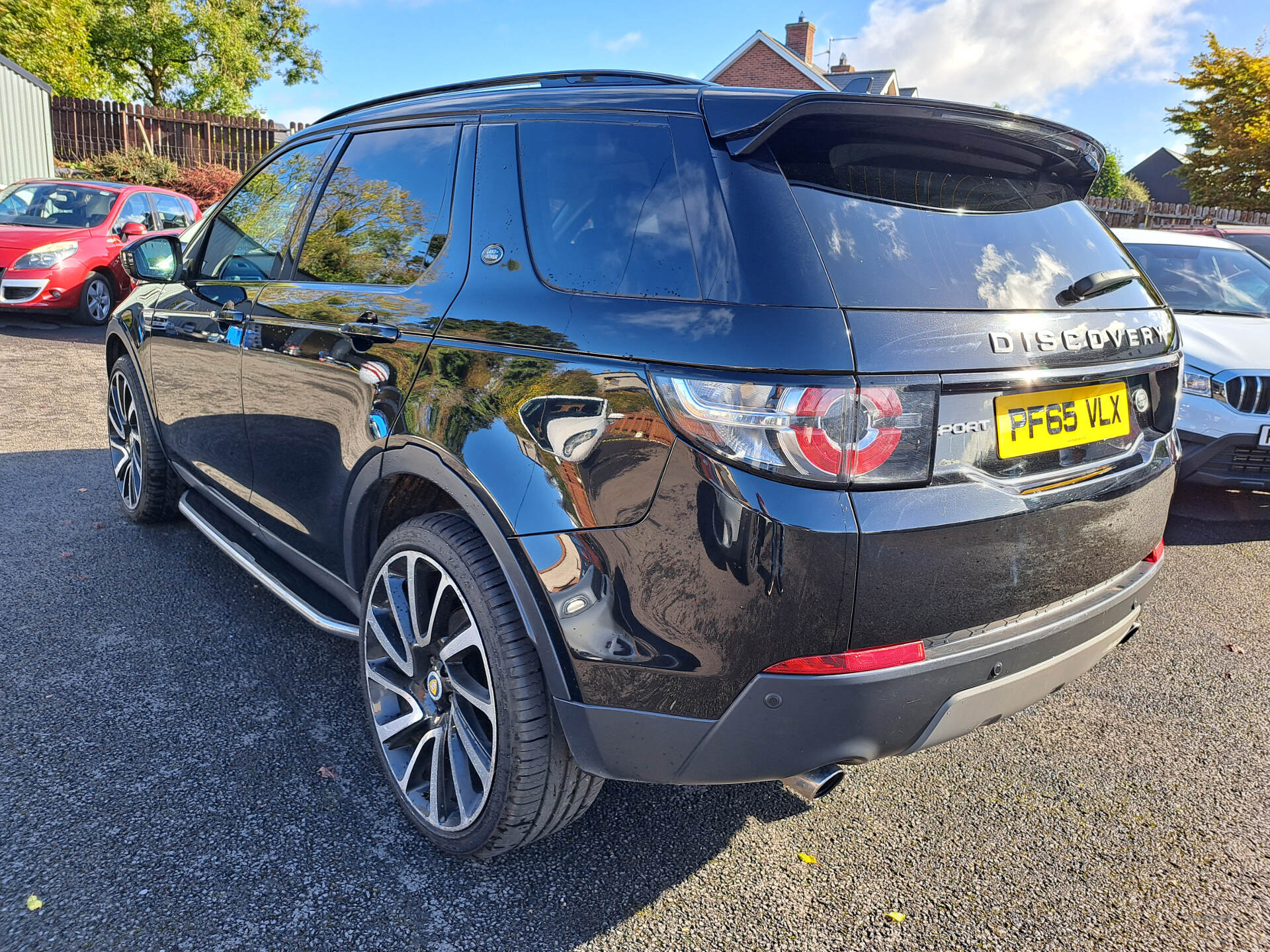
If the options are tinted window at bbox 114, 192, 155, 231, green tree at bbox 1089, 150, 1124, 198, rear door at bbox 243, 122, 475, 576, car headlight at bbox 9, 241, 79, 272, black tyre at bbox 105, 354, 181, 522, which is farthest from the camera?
green tree at bbox 1089, 150, 1124, 198

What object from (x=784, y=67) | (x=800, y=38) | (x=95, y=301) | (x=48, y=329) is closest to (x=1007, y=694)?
(x=95, y=301)

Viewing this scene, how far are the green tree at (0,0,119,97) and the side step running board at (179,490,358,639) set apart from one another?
34.6 m

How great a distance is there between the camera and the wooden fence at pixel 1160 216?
20.3m

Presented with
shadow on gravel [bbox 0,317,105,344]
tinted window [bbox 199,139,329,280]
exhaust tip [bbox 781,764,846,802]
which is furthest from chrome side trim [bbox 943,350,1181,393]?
shadow on gravel [bbox 0,317,105,344]

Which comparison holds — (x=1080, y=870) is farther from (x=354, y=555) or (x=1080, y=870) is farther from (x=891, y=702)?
(x=354, y=555)

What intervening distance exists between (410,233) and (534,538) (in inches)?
43.4

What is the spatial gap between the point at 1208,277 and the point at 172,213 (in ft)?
39.1

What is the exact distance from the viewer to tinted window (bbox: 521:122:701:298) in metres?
1.82

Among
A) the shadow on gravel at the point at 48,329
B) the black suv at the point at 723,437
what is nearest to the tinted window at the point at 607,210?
the black suv at the point at 723,437

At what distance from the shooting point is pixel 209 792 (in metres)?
2.35

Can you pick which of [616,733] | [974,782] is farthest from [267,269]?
[974,782]

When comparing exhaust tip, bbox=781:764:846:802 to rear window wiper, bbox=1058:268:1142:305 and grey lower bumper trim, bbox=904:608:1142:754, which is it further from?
rear window wiper, bbox=1058:268:1142:305

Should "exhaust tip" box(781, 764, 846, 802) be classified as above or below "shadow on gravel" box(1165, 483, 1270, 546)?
above

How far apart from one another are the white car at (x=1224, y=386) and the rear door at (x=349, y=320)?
11.9 ft
